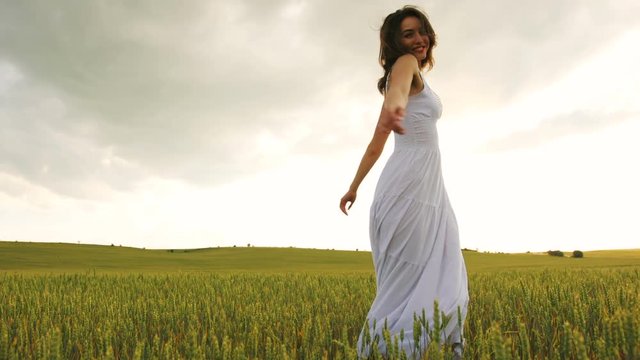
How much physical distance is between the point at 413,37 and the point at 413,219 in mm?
1253

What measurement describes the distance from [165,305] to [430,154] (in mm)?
3885

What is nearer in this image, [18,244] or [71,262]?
[71,262]

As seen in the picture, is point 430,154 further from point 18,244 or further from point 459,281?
point 18,244

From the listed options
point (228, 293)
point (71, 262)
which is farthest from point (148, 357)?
point (71, 262)

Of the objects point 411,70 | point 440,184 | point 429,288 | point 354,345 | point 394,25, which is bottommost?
Answer: point 354,345

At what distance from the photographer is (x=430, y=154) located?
3568 mm

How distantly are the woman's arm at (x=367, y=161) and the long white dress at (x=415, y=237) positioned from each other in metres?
0.17

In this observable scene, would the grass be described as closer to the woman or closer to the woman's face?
the woman

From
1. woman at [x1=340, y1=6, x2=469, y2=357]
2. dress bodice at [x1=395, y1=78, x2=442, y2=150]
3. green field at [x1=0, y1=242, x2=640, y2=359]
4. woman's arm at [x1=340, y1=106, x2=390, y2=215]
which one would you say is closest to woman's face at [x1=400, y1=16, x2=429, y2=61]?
woman at [x1=340, y1=6, x2=469, y2=357]

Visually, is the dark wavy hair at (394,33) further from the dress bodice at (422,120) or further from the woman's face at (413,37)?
the dress bodice at (422,120)

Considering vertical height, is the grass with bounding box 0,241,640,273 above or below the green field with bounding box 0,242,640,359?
above

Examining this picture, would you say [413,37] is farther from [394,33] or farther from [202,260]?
[202,260]

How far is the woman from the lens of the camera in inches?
133

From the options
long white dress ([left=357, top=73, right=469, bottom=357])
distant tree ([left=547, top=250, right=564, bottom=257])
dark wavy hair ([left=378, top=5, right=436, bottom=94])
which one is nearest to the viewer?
long white dress ([left=357, top=73, right=469, bottom=357])
